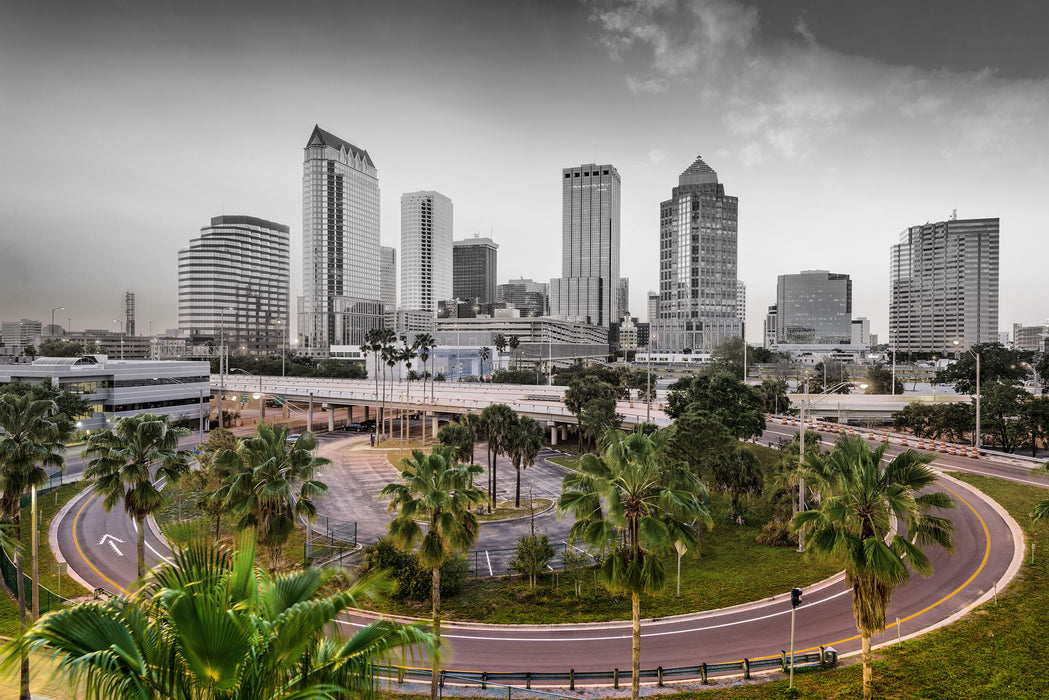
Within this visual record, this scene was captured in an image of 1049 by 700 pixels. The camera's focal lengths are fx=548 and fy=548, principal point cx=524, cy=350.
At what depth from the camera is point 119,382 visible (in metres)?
78.7

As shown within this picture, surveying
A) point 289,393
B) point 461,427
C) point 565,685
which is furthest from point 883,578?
point 289,393

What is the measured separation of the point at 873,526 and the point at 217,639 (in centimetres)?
1650

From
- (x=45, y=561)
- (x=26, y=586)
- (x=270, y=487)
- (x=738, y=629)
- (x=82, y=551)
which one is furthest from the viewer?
(x=82, y=551)

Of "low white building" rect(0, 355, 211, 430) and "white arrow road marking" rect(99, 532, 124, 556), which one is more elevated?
"low white building" rect(0, 355, 211, 430)

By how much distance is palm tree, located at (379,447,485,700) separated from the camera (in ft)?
63.2

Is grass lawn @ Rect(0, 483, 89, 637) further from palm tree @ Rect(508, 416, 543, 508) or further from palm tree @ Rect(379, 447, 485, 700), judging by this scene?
palm tree @ Rect(508, 416, 543, 508)

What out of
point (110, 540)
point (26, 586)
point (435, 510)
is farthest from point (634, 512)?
point (110, 540)

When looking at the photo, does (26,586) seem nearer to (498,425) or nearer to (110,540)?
(110,540)

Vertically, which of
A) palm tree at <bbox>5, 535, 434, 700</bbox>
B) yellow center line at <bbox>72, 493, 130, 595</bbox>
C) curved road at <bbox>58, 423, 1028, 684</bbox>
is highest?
palm tree at <bbox>5, 535, 434, 700</bbox>

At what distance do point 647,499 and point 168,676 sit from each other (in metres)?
12.3

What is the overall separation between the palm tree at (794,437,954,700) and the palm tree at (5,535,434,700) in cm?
1331

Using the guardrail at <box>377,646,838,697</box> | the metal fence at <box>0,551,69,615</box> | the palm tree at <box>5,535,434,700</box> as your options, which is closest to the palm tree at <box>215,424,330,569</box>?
the guardrail at <box>377,646,838,697</box>

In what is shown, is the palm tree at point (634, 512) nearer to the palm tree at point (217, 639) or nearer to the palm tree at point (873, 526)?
the palm tree at point (873, 526)

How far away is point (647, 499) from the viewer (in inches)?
626
